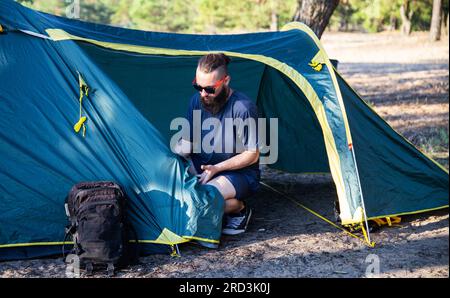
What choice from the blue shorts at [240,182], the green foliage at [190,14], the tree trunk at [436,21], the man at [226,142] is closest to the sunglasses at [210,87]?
the man at [226,142]

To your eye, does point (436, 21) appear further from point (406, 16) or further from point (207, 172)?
point (207, 172)

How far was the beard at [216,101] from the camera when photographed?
459 centimetres

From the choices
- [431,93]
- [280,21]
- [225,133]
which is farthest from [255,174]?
[280,21]

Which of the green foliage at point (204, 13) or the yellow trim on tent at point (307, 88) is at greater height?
the green foliage at point (204, 13)

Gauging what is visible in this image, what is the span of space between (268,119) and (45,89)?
2.69 m

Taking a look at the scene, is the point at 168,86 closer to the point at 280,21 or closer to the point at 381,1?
the point at 381,1

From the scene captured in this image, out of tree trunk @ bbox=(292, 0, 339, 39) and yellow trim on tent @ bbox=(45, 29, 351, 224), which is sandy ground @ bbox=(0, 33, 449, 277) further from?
tree trunk @ bbox=(292, 0, 339, 39)

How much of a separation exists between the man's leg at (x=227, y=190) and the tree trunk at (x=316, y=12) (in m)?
3.73

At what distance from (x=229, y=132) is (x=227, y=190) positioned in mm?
449

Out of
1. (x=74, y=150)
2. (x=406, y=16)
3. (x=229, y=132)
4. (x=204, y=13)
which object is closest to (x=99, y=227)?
(x=74, y=150)

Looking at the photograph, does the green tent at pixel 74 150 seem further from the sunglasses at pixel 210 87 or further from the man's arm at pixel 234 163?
the sunglasses at pixel 210 87

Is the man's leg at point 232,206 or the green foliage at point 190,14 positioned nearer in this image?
the man's leg at point 232,206

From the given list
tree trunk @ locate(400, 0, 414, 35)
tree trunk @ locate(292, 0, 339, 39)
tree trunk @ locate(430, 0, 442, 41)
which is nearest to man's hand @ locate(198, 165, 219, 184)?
tree trunk @ locate(292, 0, 339, 39)

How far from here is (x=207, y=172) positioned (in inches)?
181
